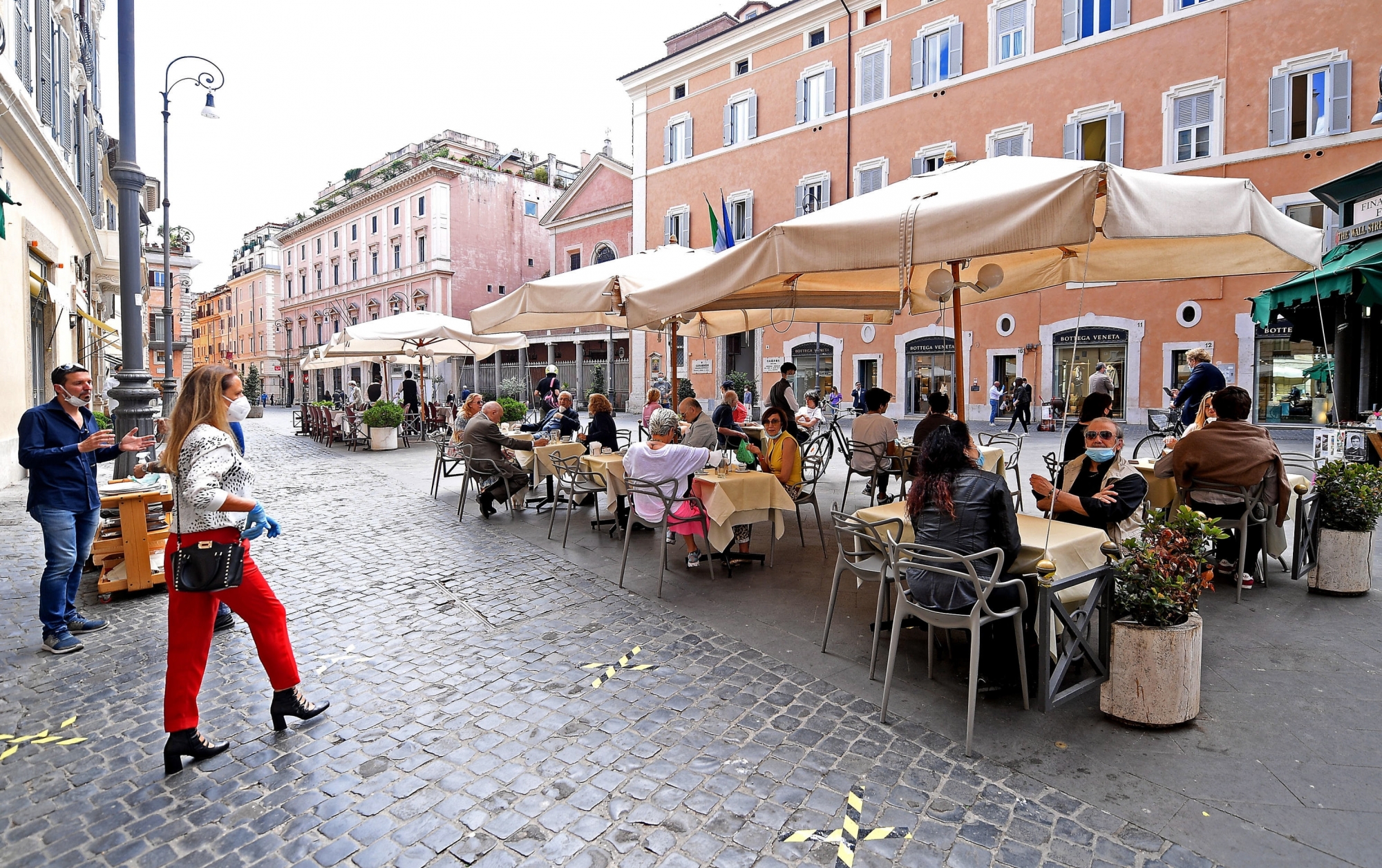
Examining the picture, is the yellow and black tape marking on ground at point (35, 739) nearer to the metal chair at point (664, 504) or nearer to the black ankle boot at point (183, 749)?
the black ankle boot at point (183, 749)

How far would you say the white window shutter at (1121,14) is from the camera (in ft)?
61.4

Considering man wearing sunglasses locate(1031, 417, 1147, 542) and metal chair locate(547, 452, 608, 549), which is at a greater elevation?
man wearing sunglasses locate(1031, 417, 1147, 542)

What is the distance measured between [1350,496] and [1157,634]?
3.07m

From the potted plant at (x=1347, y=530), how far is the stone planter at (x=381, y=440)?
50.5ft

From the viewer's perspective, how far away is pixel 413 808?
271 centimetres

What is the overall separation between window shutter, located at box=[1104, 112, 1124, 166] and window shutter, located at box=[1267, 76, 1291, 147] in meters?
3.05

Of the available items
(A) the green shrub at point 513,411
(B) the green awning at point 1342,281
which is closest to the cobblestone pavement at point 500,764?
(B) the green awning at point 1342,281

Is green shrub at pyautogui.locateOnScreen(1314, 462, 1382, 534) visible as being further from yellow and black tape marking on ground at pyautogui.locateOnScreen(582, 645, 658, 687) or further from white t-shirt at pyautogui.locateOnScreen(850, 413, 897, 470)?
yellow and black tape marking on ground at pyautogui.locateOnScreen(582, 645, 658, 687)

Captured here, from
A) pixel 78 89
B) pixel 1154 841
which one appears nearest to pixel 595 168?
pixel 78 89

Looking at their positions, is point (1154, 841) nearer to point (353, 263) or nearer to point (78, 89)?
point (78, 89)

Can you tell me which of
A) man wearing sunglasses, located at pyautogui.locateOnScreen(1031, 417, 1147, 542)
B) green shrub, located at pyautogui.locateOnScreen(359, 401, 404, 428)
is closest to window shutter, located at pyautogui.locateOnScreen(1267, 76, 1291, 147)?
man wearing sunglasses, located at pyautogui.locateOnScreen(1031, 417, 1147, 542)

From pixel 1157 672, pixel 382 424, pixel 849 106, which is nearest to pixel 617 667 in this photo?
pixel 1157 672

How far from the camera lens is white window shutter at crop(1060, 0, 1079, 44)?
19.5m

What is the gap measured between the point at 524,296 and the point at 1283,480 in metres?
6.42
